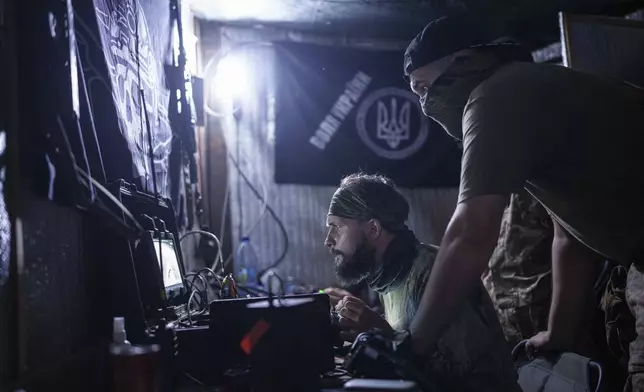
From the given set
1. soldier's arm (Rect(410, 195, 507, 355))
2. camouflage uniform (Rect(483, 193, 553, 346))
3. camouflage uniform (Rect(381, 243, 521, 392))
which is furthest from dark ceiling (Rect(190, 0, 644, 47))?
soldier's arm (Rect(410, 195, 507, 355))

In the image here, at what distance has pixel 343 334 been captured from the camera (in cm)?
160

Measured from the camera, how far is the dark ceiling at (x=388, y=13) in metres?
3.97

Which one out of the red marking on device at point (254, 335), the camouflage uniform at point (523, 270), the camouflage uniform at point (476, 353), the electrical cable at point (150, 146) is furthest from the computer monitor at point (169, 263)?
the camouflage uniform at point (523, 270)

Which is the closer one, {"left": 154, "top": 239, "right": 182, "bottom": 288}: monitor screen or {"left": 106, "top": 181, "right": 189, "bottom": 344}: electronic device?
{"left": 106, "top": 181, "right": 189, "bottom": 344}: electronic device

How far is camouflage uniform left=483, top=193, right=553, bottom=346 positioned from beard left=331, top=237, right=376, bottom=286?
1.54 metres

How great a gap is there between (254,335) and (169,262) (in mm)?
839

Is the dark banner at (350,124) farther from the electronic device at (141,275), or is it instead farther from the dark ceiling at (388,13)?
the electronic device at (141,275)

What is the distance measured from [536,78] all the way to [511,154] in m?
0.26

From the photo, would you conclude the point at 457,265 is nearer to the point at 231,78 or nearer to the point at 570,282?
the point at 570,282

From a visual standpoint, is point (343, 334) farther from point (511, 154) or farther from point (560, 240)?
point (560, 240)

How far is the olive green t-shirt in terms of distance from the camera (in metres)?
1.31

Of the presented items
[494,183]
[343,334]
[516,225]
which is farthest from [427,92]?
[516,225]

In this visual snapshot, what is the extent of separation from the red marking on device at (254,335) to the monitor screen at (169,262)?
637 millimetres

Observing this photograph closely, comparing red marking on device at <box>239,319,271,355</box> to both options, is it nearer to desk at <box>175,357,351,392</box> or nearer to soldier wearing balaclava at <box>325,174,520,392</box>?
desk at <box>175,357,351,392</box>
